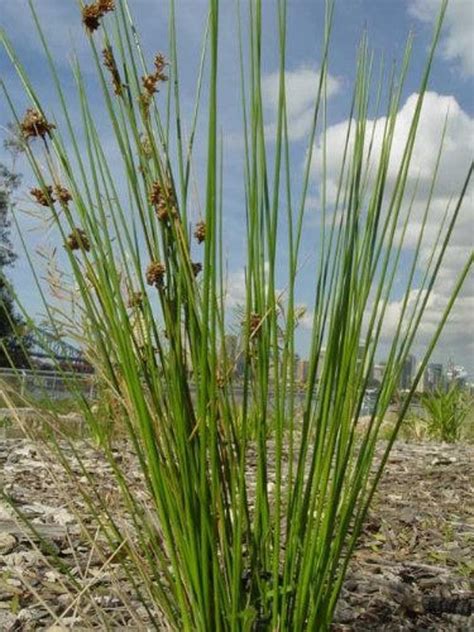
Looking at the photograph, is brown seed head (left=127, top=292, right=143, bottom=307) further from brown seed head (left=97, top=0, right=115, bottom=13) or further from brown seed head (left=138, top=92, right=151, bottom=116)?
brown seed head (left=97, top=0, right=115, bottom=13)

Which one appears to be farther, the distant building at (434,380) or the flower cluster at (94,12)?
the distant building at (434,380)

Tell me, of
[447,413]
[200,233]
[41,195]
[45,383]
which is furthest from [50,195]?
[447,413]

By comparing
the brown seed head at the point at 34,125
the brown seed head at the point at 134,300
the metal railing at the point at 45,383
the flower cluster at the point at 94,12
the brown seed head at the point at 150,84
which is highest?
the flower cluster at the point at 94,12

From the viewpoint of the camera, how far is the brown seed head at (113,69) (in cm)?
133

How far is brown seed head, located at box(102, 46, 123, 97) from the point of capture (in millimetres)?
1335

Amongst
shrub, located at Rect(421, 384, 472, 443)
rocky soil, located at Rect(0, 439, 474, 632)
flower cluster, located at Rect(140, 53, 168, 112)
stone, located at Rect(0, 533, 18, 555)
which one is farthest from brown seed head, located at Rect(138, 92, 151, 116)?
shrub, located at Rect(421, 384, 472, 443)

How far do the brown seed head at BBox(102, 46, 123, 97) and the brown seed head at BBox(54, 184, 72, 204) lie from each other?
0.60ft

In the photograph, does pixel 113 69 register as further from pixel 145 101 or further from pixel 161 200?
pixel 161 200

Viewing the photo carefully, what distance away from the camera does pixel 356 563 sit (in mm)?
2688

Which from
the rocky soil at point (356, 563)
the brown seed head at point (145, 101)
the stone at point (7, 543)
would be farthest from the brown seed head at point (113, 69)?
the stone at point (7, 543)

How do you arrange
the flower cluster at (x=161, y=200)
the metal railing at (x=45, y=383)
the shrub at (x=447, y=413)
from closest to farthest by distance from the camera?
the flower cluster at (x=161, y=200)
the metal railing at (x=45, y=383)
the shrub at (x=447, y=413)

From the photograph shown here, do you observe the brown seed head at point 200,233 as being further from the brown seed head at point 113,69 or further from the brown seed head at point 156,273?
the brown seed head at point 113,69

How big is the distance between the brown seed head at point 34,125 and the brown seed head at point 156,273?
291 millimetres

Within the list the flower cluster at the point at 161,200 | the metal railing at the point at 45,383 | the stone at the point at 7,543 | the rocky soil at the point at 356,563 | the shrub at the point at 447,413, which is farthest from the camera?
the shrub at the point at 447,413
